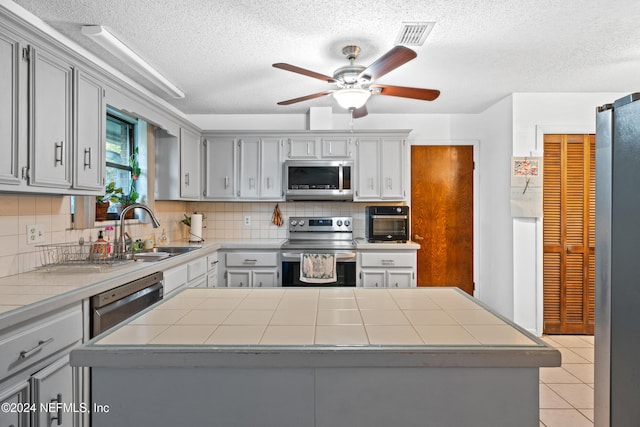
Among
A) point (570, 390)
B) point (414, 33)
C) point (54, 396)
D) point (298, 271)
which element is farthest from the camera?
point (298, 271)

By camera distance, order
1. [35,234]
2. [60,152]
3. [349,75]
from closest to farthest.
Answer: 1. [60,152]
2. [35,234]
3. [349,75]

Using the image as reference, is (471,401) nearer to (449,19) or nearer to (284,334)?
(284,334)

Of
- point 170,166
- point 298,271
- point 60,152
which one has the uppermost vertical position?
point 170,166

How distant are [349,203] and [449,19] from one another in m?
2.34

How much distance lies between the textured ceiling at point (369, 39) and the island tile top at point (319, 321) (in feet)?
5.15

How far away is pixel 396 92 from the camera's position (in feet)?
7.70

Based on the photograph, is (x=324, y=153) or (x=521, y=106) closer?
(x=521, y=106)

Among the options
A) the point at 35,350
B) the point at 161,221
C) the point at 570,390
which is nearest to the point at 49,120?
the point at 35,350

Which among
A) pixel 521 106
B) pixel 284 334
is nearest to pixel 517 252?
pixel 521 106

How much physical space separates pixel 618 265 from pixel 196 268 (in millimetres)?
2882

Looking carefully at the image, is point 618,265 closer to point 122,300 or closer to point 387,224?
point 122,300

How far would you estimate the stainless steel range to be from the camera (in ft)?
11.8

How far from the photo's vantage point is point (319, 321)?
1.12 m

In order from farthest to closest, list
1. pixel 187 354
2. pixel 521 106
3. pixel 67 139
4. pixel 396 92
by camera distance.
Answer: pixel 521 106 → pixel 396 92 → pixel 67 139 → pixel 187 354
